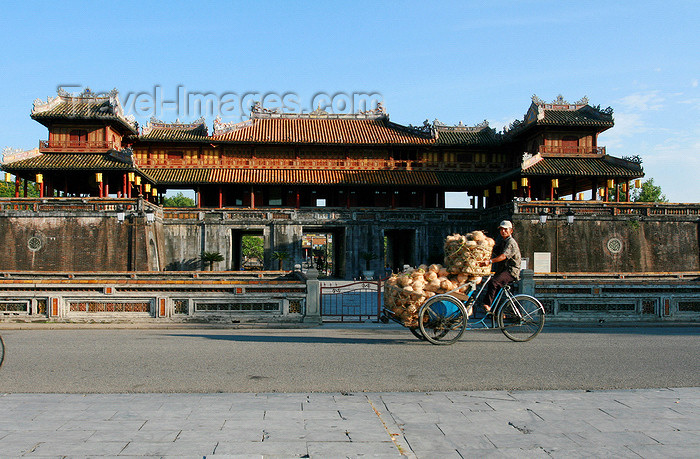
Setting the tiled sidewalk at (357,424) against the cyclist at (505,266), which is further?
the cyclist at (505,266)

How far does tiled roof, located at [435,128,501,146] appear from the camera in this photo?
38844 mm

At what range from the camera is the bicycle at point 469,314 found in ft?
28.0

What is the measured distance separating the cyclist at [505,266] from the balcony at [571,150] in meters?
28.8

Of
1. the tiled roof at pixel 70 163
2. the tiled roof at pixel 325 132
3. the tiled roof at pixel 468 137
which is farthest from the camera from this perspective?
the tiled roof at pixel 468 137

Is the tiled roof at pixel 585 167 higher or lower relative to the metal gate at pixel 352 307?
higher

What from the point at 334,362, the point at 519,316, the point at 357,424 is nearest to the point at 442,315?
the point at 519,316

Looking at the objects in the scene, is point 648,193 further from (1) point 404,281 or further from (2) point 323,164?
(1) point 404,281

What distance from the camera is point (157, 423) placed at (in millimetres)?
4355

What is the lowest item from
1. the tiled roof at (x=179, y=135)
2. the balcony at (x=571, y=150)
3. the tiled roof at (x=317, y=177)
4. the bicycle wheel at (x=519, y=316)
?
the bicycle wheel at (x=519, y=316)

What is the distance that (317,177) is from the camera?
37.8 metres

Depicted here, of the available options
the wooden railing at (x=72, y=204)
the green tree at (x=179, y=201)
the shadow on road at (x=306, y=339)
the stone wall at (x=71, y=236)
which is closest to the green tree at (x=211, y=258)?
the stone wall at (x=71, y=236)

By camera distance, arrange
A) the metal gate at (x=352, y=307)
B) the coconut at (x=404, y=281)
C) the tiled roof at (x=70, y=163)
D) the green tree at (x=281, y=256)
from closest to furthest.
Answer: the coconut at (x=404, y=281) < the metal gate at (x=352, y=307) < the tiled roof at (x=70, y=163) < the green tree at (x=281, y=256)

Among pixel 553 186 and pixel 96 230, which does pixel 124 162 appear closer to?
pixel 96 230

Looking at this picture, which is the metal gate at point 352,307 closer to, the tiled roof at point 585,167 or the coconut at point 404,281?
the coconut at point 404,281
